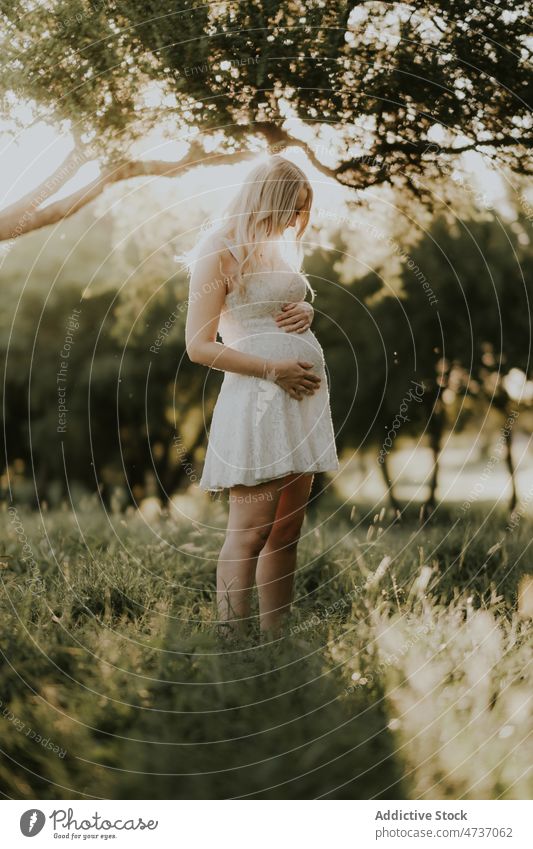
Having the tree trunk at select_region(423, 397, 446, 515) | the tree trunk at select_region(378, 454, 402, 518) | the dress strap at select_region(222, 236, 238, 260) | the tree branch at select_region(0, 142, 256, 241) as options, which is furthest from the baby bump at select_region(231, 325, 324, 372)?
the tree trunk at select_region(378, 454, 402, 518)

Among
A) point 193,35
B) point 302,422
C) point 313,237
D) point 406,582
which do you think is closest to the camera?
point 302,422

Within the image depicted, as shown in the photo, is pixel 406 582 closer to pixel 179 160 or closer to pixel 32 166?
pixel 179 160

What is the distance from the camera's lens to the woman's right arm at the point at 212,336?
341cm

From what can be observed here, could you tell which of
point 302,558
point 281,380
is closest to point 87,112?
point 281,380

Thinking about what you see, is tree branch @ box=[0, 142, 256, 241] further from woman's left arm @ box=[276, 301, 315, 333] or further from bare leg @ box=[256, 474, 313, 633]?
bare leg @ box=[256, 474, 313, 633]

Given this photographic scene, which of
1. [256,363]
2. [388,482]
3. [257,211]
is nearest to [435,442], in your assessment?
[388,482]

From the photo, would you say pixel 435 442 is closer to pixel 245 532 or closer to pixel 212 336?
pixel 245 532

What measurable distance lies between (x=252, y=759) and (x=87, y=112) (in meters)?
2.86

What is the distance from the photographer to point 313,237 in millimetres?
6031

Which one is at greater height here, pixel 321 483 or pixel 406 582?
pixel 321 483

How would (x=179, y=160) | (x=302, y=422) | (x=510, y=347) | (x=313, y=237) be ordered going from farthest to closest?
(x=510, y=347) → (x=313, y=237) → (x=179, y=160) → (x=302, y=422)

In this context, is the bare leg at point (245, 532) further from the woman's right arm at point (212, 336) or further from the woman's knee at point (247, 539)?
the woman's right arm at point (212, 336)

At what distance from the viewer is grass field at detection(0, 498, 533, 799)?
3154 mm

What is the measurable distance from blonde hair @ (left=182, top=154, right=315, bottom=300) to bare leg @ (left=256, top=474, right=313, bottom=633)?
3.15ft
